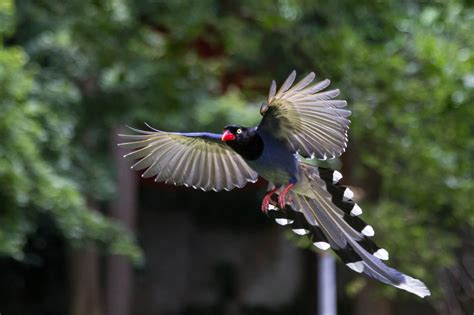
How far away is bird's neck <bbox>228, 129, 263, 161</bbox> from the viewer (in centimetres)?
314

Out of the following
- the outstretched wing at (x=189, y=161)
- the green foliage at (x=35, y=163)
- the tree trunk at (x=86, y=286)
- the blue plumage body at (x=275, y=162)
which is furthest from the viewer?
Result: the tree trunk at (x=86, y=286)

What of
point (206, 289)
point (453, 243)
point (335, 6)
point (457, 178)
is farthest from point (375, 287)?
point (206, 289)

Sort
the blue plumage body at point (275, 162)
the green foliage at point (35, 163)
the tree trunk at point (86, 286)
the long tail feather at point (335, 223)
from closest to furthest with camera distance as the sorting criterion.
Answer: the blue plumage body at point (275, 162) < the long tail feather at point (335, 223) < the green foliage at point (35, 163) < the tree trunk at point (86, 286)

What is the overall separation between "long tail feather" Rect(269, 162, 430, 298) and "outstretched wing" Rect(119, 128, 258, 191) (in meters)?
0.26

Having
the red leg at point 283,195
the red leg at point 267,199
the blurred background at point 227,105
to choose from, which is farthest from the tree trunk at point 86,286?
the red leg at point 283,195

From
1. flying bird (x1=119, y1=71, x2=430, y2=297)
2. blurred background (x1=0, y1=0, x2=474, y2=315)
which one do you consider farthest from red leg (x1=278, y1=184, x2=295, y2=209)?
blurred background (x1=0, y1=0, x2=474, y2=315)

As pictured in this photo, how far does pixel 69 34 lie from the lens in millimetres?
8133

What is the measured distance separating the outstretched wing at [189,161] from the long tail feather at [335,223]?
0.26 metres

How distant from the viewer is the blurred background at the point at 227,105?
21.3ft

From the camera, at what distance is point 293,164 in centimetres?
330

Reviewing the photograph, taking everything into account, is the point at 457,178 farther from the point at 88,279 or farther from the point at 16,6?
the point at 88,279

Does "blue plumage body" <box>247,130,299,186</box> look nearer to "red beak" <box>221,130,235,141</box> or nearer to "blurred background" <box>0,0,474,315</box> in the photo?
"red beak" <box>221,130,235,141</box>

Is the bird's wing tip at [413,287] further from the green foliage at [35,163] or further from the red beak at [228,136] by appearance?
the green foliage at [35,163]

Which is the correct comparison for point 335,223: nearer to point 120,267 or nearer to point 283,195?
point 283,195
